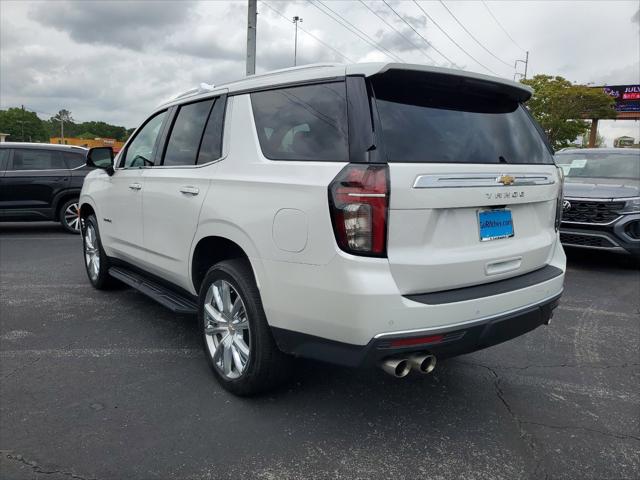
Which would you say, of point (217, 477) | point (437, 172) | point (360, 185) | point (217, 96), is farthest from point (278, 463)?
point (217, 96)

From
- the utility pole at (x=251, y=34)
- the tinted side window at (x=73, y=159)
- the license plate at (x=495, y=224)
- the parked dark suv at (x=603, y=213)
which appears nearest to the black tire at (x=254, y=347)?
the license plate at (x=495, y=224)

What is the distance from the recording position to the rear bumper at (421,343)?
7.80 ft

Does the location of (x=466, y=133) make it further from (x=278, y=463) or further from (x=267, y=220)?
(x=278, y=463)

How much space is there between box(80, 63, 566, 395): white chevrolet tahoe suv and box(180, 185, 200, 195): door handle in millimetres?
20

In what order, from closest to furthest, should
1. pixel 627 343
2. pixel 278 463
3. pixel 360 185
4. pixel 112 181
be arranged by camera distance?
pixel 360 185, pixel 278 463, pixel 627 343, pixel 112 181

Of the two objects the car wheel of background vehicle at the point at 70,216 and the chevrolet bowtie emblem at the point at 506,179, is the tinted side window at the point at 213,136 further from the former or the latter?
the car wheel of background vehicle at the point at 70,216

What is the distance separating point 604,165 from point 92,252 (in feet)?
24.4

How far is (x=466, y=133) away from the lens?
2.77 m

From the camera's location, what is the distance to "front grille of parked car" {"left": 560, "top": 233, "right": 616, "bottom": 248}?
6.77m

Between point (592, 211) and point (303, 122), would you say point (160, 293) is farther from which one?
point (592, 211)

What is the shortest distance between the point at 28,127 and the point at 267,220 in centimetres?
11593

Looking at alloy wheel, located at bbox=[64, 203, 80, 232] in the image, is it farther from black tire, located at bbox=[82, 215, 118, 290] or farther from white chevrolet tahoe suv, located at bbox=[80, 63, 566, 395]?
white chevrolet tahoe suv, located at bbox=[80, 63, 566, 395]

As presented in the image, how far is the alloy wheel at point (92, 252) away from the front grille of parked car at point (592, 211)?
5.84 meters

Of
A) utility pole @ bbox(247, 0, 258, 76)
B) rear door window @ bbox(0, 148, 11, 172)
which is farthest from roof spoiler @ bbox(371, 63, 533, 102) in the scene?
utility pole @ bbox(247, 0, 258, 76)
